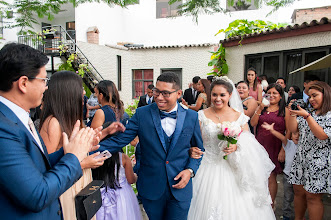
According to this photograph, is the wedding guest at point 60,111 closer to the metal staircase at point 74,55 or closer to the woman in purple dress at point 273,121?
the woman in purple dress at point 273,121

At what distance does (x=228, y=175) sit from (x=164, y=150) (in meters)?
1.28

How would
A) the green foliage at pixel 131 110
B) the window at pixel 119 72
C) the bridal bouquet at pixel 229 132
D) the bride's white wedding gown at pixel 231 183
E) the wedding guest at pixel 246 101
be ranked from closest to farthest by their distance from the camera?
1. the bridal bouquet at pixel 229 132
2. the bride's white wedding gown at pixel 231 183
3. the wedding guest at pixel 246 101
4. the green foliage at pixel 131 110
5. the window at pixel 119 72

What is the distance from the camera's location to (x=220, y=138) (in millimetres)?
3217

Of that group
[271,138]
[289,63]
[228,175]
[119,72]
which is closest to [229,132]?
[228,175]

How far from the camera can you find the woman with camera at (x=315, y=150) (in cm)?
329

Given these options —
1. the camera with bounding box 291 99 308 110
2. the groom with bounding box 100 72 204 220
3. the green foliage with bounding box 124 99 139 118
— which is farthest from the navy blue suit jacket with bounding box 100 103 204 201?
the green foliage with bounding box 124 99 139 118

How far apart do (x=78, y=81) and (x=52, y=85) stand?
0.75 feet

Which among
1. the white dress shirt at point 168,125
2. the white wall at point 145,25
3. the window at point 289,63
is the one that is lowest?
the white dress shirt at point 168,125

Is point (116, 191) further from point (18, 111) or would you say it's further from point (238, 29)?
point (238, 29)

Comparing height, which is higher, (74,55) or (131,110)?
(74,55)

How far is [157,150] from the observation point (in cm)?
262

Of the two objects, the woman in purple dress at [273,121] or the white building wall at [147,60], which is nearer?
the woman in purple dress at [273,121]

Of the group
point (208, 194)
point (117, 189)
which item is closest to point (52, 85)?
point (117, 189)

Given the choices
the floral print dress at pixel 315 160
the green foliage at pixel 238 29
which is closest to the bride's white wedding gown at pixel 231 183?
the floral print dress at pixel 315 160
